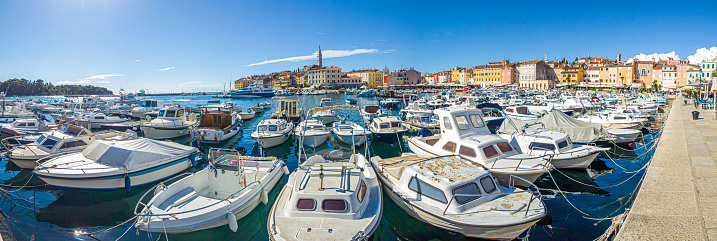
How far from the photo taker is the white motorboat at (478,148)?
35.3 feet

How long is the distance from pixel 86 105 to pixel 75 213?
149 feet

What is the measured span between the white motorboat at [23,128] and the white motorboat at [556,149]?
3039 centimetres

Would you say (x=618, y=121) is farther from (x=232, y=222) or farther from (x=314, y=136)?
(x=232, y=222)

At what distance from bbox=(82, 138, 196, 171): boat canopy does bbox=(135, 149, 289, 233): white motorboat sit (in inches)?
132

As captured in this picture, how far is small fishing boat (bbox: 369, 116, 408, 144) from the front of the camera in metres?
20.0

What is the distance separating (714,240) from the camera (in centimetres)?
507

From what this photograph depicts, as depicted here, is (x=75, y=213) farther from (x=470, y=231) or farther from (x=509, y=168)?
(x=509, y=168)

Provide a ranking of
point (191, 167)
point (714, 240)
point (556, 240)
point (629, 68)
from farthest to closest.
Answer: point (629, 68) → point (191, 167) → point (556, 240) → point (714, 240)

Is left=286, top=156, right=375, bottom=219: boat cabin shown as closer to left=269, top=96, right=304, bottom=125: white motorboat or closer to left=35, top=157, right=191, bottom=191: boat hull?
left=35, top=157, right=191, bottom=191: boat hull

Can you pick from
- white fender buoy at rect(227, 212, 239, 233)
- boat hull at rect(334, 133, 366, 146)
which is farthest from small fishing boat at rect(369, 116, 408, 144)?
white fender buoy at rect(227, 212, 239, 233)

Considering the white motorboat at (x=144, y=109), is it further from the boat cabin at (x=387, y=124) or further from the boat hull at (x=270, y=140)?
the boat cabin at (x=387, y=124)

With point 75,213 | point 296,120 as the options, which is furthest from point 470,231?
point 296,120

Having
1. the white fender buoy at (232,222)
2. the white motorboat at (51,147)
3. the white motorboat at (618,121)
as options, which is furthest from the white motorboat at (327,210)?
the white motorboat at (618,121)

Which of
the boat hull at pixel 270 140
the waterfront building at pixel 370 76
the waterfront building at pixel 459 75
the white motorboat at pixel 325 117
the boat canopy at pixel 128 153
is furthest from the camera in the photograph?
the waterfront building at pixel 370 76
